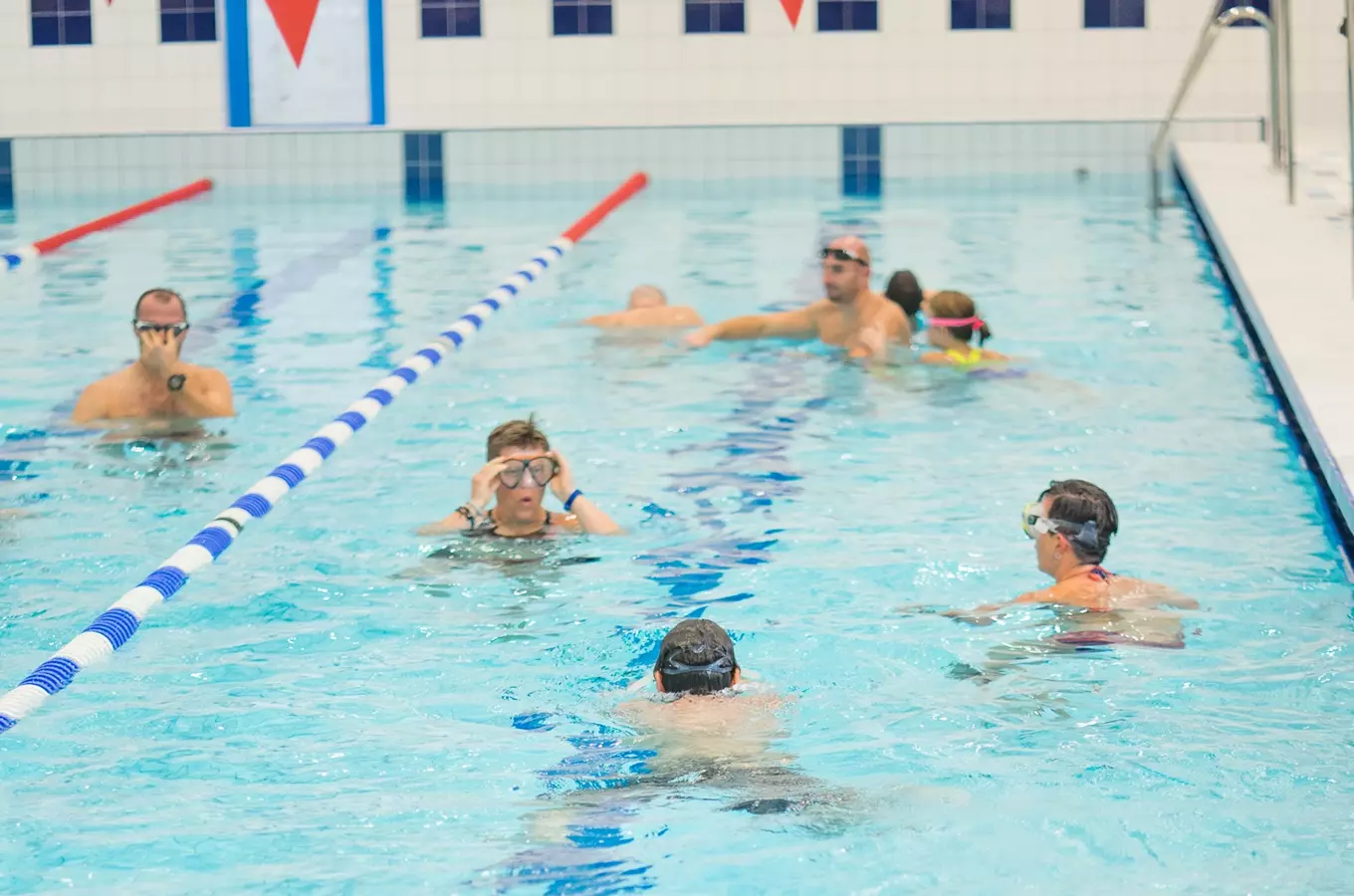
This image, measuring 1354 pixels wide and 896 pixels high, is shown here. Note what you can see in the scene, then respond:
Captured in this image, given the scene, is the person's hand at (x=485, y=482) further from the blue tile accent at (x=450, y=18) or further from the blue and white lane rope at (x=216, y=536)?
the blue tile accent at (x=450, y=18)

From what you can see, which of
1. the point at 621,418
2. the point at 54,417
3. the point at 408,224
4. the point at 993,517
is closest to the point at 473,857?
the point at 993,517

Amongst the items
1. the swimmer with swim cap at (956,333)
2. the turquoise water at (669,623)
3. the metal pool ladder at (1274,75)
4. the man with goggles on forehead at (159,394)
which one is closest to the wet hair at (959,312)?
the swimmer with swim cap at (956,333)

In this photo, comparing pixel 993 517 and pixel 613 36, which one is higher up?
pixel 613 36

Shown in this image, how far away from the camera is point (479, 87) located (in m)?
15.8

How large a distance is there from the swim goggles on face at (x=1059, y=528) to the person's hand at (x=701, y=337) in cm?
383

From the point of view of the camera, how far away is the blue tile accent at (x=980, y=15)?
1549 cm

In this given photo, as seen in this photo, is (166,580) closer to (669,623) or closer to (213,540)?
(213,540)

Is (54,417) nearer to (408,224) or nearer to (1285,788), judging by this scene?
(1285,788)

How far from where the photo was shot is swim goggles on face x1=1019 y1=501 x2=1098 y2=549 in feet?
15.4

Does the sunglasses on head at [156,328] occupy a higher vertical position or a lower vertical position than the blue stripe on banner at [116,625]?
higher

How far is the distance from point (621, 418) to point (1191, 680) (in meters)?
3.32

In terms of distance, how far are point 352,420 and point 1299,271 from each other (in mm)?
4445

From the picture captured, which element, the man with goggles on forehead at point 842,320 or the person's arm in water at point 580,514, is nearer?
the person's arm in water at point 580,514

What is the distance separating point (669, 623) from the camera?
4.87m
